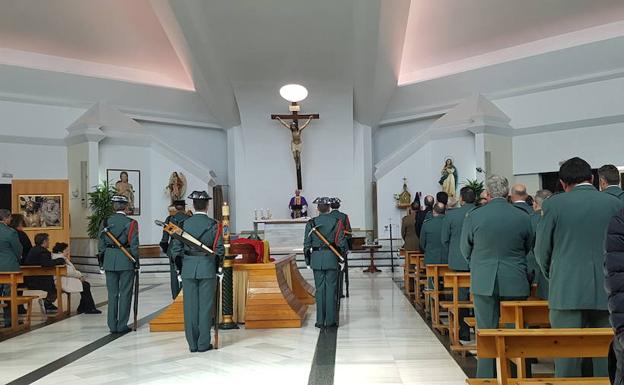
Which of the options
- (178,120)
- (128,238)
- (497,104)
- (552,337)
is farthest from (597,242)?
(178,120)

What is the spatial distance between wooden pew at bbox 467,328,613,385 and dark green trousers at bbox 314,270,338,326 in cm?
440

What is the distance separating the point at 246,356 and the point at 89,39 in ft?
41.7

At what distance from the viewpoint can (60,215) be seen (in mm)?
15000

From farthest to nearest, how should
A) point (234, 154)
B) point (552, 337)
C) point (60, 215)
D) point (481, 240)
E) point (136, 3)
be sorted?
point (234, 154) < point (136, 3) < point (60, 215) < point (481, 240) < point (552, 337)

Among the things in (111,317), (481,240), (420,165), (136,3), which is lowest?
(111,317)

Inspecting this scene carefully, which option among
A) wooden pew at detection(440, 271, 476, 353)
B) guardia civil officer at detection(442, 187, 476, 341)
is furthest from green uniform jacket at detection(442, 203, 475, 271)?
wooden pew at detection(440, 271, 476, 353)

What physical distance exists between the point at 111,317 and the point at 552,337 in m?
5.73

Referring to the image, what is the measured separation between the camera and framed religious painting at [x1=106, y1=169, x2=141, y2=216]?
1623 centimetres

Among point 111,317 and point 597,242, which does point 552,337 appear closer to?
point 597,242

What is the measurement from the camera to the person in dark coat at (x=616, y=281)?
1984 mm

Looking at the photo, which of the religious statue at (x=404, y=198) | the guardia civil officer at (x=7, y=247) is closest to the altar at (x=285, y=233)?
the religious statue at (x=404, y=198)

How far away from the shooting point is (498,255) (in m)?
4.46

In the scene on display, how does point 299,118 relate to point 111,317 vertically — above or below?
above

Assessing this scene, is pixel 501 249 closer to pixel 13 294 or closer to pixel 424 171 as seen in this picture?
pixel 13 294
